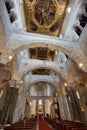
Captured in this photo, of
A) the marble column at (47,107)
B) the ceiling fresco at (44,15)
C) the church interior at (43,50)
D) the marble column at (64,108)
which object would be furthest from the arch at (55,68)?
the marble column at (47,107)

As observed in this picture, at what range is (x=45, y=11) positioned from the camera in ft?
55.8

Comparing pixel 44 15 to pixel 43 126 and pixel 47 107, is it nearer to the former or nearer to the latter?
pixel 43 126

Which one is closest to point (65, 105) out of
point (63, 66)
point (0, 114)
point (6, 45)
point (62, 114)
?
point (62, 114)

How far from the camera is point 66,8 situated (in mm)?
16734

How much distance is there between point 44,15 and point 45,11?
21.7 inches

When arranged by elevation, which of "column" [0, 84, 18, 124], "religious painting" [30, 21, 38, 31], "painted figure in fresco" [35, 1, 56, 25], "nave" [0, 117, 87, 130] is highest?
"painted figure in fresco" [35, 1, 56, 25]

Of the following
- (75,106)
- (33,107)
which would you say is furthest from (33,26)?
(33,107)

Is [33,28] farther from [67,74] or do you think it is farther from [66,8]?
[67,74]

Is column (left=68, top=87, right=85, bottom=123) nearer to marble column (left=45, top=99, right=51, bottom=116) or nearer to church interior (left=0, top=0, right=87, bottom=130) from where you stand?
church interior (left=0, top=0, right=87, bottom=130)

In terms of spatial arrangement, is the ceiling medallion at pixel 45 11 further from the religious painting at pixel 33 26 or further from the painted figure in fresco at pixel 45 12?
the religious painting at pixel 33 26

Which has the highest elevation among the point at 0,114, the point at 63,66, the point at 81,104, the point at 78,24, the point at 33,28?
the point at 33,28

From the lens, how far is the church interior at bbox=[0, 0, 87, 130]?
10.9 meters

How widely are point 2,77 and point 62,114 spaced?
1208 centimetres

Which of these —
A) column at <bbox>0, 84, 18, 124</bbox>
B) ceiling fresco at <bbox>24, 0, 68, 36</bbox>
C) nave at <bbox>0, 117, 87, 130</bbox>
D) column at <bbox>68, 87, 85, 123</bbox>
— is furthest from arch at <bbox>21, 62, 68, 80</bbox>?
nave at <bbox>0, 117, 87, 130</bbox>
